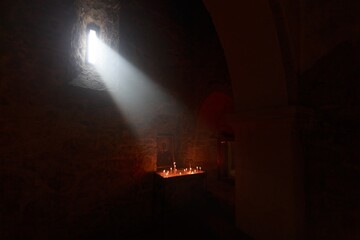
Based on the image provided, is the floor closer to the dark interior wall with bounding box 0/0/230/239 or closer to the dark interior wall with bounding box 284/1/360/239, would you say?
the dark interior wall with bounding box 0/0/230/239

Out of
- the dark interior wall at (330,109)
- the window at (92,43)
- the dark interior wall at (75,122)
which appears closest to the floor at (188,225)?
the dark interior wall at (75,122)

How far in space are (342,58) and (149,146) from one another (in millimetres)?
3794

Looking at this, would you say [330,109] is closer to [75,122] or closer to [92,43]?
[75,122]

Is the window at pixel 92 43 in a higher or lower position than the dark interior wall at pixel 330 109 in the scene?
higher

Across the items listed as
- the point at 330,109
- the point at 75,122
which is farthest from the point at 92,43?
the point at 330,109

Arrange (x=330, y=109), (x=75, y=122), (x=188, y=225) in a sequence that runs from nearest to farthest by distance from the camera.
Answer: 1. (x=330, y=109)
2. (x=75, y=122)
3. (x=188, y=225)

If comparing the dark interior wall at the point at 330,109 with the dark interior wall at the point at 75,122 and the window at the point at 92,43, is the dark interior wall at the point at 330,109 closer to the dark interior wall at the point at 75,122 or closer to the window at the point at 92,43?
the dark interior wall at the point at 75,122

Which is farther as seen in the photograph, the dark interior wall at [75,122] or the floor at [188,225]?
the floor at [188,225]

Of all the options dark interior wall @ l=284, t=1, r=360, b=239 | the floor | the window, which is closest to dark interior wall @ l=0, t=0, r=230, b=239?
the floor

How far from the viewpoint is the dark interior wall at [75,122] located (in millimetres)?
3193

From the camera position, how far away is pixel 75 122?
3.75 metres

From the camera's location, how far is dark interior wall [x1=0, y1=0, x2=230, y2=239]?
3.19 meters

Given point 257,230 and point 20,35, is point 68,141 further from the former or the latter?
point 257,230

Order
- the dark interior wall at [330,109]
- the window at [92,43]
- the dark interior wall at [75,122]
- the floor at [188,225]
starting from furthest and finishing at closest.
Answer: the window at [92,43]
the floor at [188,225]
the dark interior wall at [75,122]
the dark interior wall at [330,109]
